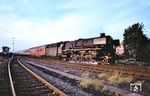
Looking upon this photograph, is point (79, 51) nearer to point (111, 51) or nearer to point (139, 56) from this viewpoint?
point (111, 51)

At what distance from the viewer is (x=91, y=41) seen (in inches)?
1427

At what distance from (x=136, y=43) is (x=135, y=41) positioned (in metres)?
1.02

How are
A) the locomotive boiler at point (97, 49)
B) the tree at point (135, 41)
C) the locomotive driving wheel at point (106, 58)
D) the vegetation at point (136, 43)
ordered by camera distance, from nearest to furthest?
the locomotive driving wheel at point (106, 58), the locomotive boiler at point (97, 49), the vegetation at point (136, 43), the tree at point (135, 41)

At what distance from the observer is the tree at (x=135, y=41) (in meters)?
48.8

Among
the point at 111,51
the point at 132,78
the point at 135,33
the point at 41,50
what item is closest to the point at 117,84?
the point at 132,78

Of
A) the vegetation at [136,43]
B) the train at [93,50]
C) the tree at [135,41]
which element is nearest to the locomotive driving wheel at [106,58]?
the train at [93,50]

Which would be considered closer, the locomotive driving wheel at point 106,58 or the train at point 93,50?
the locomotive driving wheel at point 106,58

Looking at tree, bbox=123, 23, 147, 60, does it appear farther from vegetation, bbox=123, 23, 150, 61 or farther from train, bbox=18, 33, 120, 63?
train, bbox=18, 33, 120, 63

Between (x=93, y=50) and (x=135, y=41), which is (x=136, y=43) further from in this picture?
(x=93, y=50)

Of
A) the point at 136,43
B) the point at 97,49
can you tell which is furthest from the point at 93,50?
the point at 136,43

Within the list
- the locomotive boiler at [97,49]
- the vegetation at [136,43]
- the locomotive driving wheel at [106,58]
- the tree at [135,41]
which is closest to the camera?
the locomotive driving wheel at [106,58]

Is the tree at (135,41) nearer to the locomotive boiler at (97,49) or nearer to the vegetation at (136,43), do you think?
the vegetation at (136,43)

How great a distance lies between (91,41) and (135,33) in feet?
72.7

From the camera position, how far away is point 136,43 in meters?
52.1
